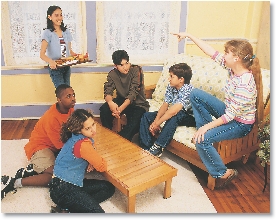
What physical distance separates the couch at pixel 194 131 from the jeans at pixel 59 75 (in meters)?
1.02

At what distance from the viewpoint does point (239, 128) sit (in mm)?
2447

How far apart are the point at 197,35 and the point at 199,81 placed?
86cm

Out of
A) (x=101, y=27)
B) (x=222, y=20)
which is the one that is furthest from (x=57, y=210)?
(x=222, y=20)

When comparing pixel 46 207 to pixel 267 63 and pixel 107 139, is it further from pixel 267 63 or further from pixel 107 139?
pixel 267 63

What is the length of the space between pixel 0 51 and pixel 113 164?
89.1 inches

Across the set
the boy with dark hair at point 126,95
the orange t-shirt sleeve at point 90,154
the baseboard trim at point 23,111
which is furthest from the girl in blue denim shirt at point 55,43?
the orange t-shirt sleeve at point 90,154

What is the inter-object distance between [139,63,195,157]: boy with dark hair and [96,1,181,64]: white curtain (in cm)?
109

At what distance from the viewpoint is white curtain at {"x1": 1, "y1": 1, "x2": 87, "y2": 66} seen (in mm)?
3615

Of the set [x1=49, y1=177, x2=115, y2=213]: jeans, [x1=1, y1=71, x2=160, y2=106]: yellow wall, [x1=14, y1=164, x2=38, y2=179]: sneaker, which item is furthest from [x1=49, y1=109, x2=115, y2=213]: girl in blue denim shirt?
[x1=1, y1=71, x2=160, y2=106]: yellow wall

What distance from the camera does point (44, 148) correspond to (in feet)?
8.83

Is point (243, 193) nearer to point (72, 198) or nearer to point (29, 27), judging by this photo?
point (72, 198)

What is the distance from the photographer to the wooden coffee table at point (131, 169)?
223 cm

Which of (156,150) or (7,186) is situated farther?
(156,150)

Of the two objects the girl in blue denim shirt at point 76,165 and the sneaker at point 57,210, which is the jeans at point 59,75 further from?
the sneaker at point 57,210
